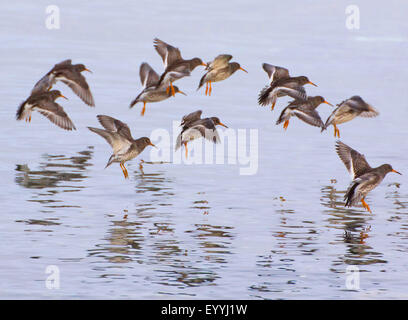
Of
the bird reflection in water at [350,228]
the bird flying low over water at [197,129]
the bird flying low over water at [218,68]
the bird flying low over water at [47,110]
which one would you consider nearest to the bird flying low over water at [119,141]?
the bird flying low over water at [197,129]

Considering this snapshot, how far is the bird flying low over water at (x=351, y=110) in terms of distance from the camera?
1988 centimetres

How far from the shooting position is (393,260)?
13.9 meters

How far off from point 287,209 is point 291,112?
15.7ft

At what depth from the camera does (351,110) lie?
20406 millimetres

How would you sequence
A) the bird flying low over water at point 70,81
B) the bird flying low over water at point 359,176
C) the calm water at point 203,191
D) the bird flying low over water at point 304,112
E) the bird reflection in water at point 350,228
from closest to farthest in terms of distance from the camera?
the calm water at point 203,191 < the bird reflection in water at point 350,228 < the bird flying low over water at point 359,176 < the bird flying low over water at point 304,112 < the bird flying low over water at point 70,81

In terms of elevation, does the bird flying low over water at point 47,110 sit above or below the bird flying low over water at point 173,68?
below

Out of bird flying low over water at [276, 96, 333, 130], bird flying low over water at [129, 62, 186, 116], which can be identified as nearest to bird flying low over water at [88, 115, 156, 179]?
bird flying low over water at [276, 96, 333, 130]

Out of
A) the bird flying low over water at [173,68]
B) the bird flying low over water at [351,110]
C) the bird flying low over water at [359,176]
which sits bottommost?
the bird flying low over water at [359,176]

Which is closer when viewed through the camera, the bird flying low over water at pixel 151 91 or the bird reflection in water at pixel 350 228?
the bird reflection in water at pixel 350 228

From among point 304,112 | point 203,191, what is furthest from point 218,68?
point 203,191

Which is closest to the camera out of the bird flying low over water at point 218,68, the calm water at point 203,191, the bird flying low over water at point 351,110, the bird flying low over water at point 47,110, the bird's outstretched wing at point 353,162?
the calm water at point 203,191

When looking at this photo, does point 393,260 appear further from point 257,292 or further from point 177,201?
point 177,201

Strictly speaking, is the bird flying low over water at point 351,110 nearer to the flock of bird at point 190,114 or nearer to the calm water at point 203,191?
the flock of bird at point 190,114

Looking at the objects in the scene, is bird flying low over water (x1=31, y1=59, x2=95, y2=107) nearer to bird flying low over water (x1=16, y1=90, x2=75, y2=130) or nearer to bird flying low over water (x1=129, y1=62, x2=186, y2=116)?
bird flying low over water (x1=16, y1=90, x2=75, y2=130)
